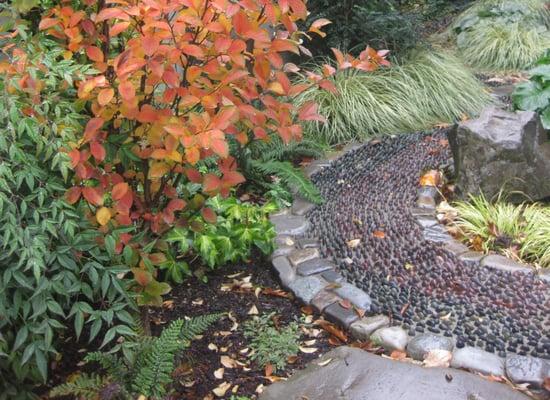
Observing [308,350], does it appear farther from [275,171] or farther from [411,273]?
[275,171]

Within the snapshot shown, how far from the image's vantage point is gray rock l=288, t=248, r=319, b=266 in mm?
3369

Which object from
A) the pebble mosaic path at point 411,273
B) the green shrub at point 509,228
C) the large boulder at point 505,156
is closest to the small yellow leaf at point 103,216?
the pebble mosaic path at point 411,273

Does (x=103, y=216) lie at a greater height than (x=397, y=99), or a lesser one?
greater

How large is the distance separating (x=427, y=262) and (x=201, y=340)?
1223 mm

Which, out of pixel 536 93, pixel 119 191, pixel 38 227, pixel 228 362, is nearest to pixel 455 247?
pixel 228 362

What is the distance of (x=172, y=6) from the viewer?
194 centimetres

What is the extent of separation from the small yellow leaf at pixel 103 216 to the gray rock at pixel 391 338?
1.29m

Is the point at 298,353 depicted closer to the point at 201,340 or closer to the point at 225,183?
the point at 201,340

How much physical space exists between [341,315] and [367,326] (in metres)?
0.14

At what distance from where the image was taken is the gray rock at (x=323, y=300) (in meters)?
2.99

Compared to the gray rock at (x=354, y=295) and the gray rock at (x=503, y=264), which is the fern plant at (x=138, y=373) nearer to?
the gray rock at (x=354, y=295)

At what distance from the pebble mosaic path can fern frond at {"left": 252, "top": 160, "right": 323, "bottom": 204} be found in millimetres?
94

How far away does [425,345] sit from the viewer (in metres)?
2.67

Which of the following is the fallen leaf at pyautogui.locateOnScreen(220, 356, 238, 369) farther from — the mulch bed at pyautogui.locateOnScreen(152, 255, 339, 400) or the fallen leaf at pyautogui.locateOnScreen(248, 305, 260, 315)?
the fallen leaf at pyautogui.locateOnScreen(248, 305, 260, 315)
